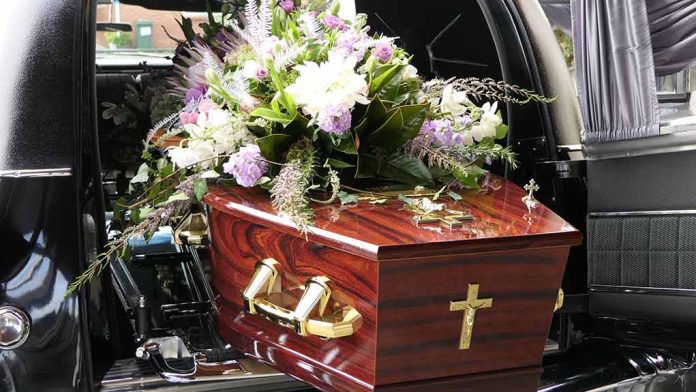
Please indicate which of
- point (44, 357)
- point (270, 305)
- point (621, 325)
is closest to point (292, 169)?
point (270, 305)

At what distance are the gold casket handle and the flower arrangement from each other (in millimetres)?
128

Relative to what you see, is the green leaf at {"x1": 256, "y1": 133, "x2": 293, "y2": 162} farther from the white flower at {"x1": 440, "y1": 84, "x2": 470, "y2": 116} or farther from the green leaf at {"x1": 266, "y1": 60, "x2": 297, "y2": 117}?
the white flower at {"x1": 440, "y1": 84, "x2": 470, "y2": 116}

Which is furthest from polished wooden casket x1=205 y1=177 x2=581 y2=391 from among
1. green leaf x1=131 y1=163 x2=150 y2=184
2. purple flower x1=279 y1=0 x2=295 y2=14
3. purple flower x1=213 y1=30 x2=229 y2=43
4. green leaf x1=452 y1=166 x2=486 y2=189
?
purple flower x1=213 y1=30 x2=229 y2=43

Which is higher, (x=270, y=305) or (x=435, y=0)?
(x=435, y=0)

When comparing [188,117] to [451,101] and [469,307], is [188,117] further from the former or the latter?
[469,307]

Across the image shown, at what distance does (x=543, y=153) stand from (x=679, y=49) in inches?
16.9

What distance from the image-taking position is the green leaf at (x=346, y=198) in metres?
1.71

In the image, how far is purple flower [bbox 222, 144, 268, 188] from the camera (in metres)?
1.74

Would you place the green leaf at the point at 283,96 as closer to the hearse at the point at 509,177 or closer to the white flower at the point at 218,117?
the white flower at the point at 218,117

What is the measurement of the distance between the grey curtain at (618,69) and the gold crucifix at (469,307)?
733 mm

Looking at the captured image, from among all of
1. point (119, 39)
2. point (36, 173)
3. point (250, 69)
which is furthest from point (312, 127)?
point (119, 39)

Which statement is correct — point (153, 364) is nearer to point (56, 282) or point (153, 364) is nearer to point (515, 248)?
point (56, 282)

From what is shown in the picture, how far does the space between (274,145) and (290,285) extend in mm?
298

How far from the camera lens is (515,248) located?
154 cm
